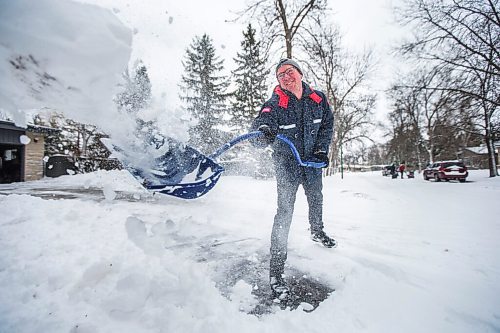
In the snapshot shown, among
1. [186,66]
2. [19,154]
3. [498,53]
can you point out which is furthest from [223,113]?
[498,53]

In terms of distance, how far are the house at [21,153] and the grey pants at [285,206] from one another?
1574 cm

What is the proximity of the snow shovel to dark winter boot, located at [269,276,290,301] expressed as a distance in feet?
4.78

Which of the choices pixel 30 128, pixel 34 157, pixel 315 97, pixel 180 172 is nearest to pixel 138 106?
pixel 180 172

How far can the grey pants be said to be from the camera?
6.42 ft

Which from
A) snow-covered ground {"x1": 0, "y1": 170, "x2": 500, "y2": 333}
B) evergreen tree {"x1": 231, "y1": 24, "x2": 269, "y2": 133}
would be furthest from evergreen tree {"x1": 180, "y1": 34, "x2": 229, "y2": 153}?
snow-covered ground {"x1": 0, "y1": 170, "x2": 500, "y2": 333}

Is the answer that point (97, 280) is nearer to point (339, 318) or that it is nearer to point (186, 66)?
point (339, 318)

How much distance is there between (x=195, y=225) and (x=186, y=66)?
2047cm

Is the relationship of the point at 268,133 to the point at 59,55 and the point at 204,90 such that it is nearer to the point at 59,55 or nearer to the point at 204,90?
the point at 59,55

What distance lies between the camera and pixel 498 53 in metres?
8.89

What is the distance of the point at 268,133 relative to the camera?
2053 millimetres

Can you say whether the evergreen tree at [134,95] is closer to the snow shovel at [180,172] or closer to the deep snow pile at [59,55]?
the deep snow pile at [59,55]

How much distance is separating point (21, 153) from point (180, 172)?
15.7 metres

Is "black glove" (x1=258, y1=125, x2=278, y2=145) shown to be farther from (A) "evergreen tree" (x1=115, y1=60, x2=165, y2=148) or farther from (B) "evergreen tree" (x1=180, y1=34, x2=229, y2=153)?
(B) "evergreen tree" (x1=180, y1=34, x2=229, y2=153)

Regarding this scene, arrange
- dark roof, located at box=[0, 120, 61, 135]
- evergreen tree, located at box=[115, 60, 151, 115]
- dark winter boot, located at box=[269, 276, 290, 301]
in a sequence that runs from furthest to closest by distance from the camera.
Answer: dark roof, located at box=[0, 120, 61, 135], evergreen tree, located at box=[115, 60, 151, 115], dark winter boot, located at box=[269, 276, 290, 301]
